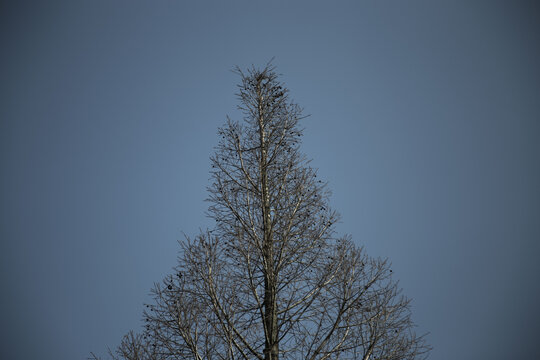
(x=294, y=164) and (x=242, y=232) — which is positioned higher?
(x=294, y=164)

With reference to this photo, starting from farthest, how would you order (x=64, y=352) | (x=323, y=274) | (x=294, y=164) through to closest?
(x=64, y=352) < (x=294, y=164) < (x=323, y=274)

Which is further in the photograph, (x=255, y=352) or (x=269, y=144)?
(x=269, y=144)

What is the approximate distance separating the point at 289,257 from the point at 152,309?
254 centimetres

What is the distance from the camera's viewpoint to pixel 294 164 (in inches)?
332

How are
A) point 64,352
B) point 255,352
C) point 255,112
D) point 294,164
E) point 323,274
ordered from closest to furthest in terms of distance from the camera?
point 255,352
point 323,274
point 294,164
point 255,112
point 64,352

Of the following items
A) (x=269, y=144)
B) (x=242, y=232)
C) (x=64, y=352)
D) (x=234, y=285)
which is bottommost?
(x=234, y=285)

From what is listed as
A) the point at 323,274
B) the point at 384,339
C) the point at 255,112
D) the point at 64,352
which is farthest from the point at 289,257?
the point at 64,352

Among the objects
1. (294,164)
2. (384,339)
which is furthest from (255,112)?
(384,339)

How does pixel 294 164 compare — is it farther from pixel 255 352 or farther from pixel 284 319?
pixel 255 352

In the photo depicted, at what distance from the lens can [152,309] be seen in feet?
23.1

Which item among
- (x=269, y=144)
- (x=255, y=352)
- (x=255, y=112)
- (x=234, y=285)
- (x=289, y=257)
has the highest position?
(x=255, y=112)

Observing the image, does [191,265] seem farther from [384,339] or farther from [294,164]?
[384,339]

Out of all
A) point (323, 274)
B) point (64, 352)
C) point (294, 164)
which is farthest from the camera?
point (64, 352)

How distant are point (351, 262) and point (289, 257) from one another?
1.12 m
